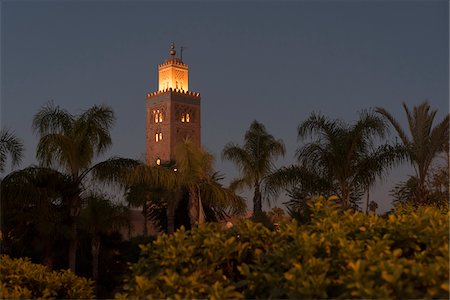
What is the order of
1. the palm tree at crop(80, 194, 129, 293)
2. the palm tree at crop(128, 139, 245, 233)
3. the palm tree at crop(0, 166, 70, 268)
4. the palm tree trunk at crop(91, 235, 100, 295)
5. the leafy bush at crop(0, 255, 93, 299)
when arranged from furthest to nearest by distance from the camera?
the palm tree trunk at crop(91, 235, 100, 295), the palm tree at crop(128, 139, 245, 233), the palm tree at crop(80, 194, 129, 293), the palm tree at crop(0, 166, 70, 268), the leafy bush at crop(0, 255, 93, 299)

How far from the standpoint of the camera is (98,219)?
1880 cm

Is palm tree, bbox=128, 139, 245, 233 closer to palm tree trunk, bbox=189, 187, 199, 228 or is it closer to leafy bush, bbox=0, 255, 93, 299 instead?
palm tree trunk, bbox=189, 187, 199, 228

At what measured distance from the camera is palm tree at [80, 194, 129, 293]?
60.1 feet

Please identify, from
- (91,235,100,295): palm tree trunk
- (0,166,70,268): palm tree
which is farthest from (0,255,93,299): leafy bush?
(91,235,100,295): palm tree trunk

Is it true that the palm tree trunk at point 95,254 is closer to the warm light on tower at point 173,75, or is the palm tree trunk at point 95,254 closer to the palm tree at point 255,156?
the palm tree at point 255,156

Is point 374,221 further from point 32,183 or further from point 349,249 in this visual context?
→ point 32,183

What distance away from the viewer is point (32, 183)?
1422 centimetres

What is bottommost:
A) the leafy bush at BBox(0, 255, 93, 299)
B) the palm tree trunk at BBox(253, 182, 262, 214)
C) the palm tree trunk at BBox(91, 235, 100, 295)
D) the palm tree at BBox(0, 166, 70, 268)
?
the leafy bush at BBox(0, 255, 93, 299)

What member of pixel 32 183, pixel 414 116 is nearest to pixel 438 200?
pixel 414 116

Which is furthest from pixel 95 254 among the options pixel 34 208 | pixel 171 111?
pixel 171 111

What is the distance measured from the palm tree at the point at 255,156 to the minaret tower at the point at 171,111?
168 ft

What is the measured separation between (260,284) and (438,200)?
14.3 meters

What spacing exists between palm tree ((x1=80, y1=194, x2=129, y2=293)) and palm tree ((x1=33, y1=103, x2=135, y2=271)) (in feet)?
7.90

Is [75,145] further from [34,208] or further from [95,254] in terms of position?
[95,254]
